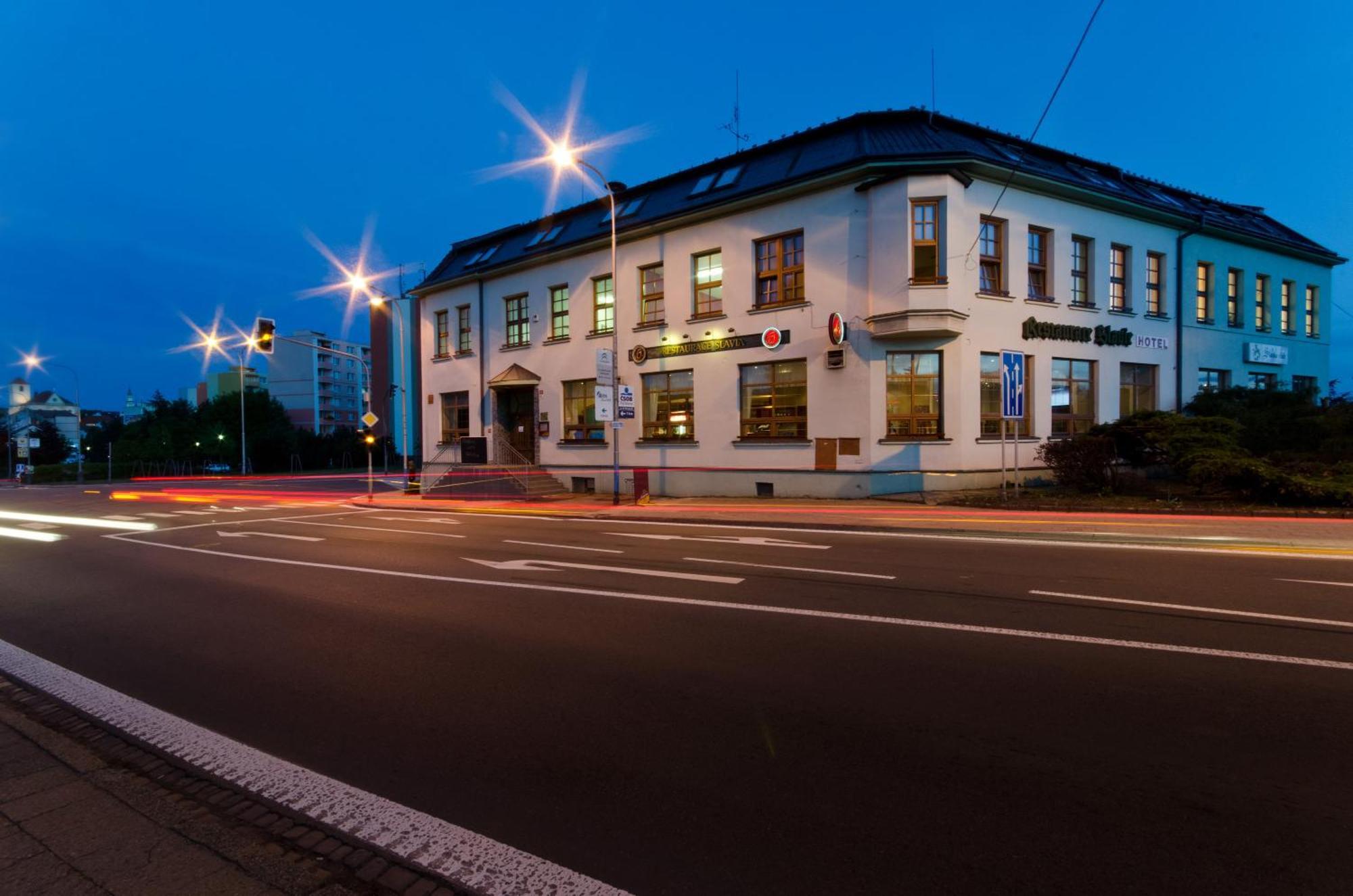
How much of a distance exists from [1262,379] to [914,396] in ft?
57.5

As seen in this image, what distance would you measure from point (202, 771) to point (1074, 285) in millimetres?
23497

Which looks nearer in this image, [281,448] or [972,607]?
[972,607]

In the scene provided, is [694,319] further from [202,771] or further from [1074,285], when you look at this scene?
[202,771]

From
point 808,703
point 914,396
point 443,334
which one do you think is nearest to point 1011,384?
point 914,396

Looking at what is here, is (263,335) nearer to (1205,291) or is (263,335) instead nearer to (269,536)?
(269,536)

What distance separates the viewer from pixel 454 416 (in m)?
29.8

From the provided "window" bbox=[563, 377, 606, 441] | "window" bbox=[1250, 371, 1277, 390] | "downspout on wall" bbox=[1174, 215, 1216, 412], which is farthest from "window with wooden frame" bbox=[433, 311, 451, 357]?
"window" bbox=[1250, 371, 1277, 390]

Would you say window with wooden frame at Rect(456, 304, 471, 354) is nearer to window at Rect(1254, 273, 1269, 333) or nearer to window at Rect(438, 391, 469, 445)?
window at Rect(438, 391, 469, 445)

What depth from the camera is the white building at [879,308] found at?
18.0 metres

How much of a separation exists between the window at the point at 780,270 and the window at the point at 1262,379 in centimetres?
1832

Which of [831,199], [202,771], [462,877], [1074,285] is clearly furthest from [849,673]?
[1074,285]

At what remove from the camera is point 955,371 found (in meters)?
18.0

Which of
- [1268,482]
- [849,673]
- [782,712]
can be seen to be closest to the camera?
[782,712]

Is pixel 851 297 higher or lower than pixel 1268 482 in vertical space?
higher
